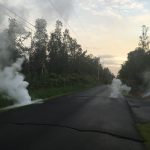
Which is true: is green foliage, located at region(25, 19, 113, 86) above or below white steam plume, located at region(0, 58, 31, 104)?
above

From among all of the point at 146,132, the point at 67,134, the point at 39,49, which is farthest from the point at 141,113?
the point at 39,49

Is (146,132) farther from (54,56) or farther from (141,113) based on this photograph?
(54,56)

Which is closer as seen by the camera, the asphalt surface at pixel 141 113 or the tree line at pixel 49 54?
the asphalt surface at pixel 141 113

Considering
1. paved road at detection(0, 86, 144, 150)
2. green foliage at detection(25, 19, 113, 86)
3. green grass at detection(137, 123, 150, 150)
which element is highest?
green foliage at detection(25, 19, 113, 86)

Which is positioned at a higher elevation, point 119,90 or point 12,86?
point 12,86

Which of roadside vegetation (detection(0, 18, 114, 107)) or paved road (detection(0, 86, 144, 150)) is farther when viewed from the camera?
roadside vegetation (detection(0, 18, 114, 107))

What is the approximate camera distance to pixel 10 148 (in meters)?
9.80

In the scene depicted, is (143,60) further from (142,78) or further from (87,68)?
(87,68)

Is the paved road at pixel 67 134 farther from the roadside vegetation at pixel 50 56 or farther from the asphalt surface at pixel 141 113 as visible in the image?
the roadside vegetation at pixel 50 56

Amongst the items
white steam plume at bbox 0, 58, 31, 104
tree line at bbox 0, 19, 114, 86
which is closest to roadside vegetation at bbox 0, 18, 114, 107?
tree line at bbox 0, 19, 114, 86

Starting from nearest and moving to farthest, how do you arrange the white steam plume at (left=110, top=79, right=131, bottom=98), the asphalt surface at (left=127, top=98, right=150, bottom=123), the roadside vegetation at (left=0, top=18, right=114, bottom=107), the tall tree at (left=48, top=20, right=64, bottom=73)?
the asphalt surface at (left=127, top=98, right=150, bottom=123)
the white steam plume at (left=110, top=79, right=131, bottom=98)
the roadside vegetation at (left=0, top=18, right=114, bottom=107)
the tall tree at (left=48, top=20, right=64, bottom=73)

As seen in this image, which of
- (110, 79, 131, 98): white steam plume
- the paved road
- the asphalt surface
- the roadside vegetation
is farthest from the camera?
the roadside vegetation

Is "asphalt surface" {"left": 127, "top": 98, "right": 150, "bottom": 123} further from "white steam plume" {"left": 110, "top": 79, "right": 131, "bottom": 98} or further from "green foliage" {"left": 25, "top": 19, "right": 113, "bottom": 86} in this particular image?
"green foliage" {"left": 25, "top": 19, "right": 113, "bottom": 86}

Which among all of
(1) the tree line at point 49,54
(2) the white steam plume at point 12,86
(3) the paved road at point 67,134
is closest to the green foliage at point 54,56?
(1) the tree line at point 49,54
